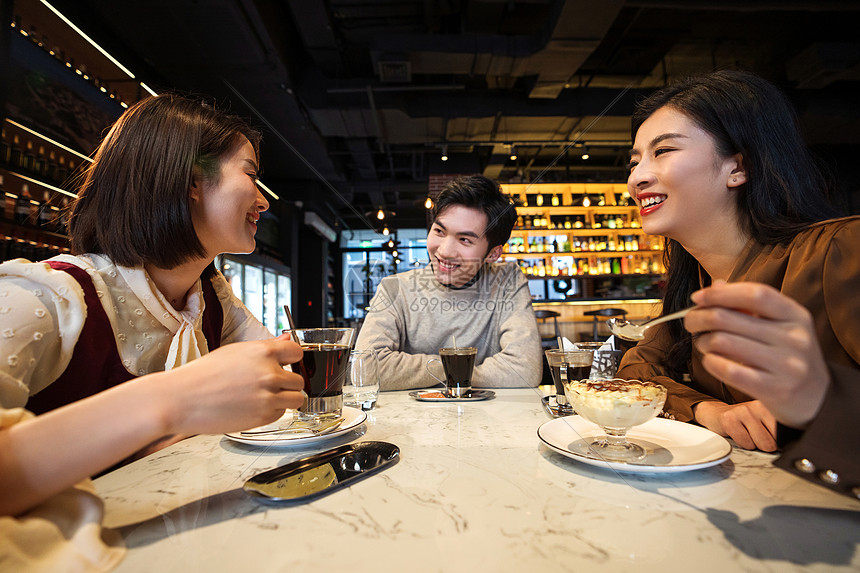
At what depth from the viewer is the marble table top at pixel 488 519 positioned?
0.47m

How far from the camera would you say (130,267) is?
1.19 m

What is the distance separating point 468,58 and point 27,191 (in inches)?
173

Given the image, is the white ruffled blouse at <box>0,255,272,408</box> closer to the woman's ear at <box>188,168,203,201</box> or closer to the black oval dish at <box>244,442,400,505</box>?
the woman's ear at <box>188,168,203,201</box>

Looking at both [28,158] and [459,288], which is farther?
[28,158]

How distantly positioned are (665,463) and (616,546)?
0.99ft

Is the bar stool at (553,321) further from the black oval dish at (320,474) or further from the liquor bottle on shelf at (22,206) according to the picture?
the black oval dish at (320,474)

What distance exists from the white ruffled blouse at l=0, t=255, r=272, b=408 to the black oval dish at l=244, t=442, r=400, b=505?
18.4 inches

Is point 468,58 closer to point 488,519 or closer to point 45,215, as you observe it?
point 45,215

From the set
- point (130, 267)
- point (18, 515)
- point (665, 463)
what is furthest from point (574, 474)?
point (130, 267)

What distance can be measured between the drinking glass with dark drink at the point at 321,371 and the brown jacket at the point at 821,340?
819 millimetres

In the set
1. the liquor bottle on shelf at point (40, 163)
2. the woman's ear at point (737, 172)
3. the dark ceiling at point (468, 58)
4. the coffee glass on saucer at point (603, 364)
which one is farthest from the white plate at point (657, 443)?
the dark ceiling at point (468, 58)

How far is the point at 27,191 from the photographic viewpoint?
3193mm

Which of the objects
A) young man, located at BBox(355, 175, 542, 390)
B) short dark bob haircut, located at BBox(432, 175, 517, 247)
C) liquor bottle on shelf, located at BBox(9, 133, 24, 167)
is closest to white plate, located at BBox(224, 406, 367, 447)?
young man, located at BBox(355, 175, 542, 390)

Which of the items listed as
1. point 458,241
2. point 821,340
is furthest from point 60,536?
point 458,241
